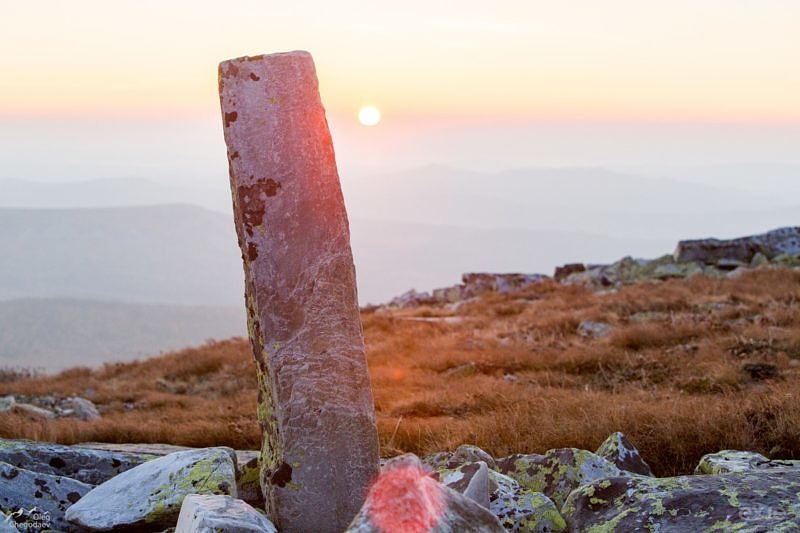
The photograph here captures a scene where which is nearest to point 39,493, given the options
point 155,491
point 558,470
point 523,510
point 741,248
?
point 155,491

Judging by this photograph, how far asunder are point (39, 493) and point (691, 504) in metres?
4.55

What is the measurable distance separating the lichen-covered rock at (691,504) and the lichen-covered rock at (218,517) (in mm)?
1975

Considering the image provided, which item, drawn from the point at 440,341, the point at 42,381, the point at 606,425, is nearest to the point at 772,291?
the point at 440,341

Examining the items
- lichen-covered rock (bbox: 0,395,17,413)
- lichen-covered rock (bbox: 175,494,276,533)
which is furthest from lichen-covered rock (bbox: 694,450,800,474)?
lichen-covered rock (bbox: 0,395,17,413)

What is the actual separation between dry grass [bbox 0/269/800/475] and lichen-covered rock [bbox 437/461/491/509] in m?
2.36

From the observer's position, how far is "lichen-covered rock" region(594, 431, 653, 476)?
613 centimetres

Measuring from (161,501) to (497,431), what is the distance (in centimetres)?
359

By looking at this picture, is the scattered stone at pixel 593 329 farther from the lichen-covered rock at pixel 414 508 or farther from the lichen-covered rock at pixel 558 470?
the lichen-covered rock at pixel 414 508

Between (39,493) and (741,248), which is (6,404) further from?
(741,248)

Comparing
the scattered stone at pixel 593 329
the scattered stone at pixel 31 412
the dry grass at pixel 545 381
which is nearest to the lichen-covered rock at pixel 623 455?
the dry grass at pixel 545 381

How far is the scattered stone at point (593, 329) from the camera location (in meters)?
15.7

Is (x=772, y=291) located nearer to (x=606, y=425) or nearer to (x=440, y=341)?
(x=440, y=341)

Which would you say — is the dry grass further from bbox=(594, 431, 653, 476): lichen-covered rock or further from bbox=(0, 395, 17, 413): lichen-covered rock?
bbox=(0, 395, 17, 413): lichen-covered rock

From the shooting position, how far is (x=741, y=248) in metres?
26.8
